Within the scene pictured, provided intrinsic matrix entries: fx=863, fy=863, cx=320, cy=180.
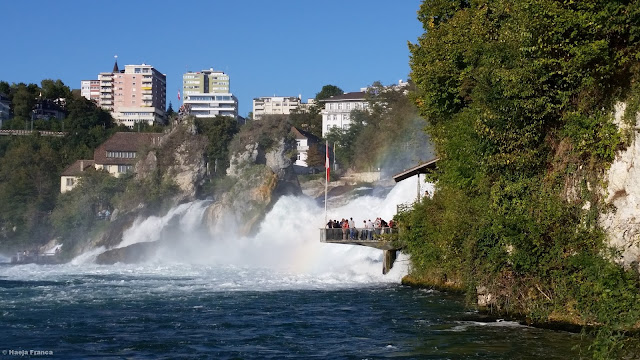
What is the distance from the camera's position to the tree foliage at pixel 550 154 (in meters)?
22.7

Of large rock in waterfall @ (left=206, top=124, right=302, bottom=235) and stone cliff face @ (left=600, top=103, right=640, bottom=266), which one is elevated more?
large rock in waterfall @ (left=206, top=124, right=302, bottom=235)

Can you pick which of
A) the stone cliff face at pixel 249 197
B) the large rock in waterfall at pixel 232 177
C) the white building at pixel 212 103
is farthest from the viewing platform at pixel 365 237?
the white building at pixel 212 103

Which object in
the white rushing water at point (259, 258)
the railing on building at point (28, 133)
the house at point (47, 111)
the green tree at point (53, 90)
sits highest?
the green tree at point (53, 90)

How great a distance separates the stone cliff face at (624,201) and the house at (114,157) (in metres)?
79.8

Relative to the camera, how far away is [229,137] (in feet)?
316

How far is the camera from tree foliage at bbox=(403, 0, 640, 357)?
22.7 m

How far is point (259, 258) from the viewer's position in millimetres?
62625

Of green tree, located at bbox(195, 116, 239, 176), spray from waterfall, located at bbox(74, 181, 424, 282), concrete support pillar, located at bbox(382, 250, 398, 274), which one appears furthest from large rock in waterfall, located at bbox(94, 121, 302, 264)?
concrete support pillar, located at bbox(382, 250, 398, 274)

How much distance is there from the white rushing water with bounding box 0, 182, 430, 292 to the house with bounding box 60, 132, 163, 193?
23577 millimetres

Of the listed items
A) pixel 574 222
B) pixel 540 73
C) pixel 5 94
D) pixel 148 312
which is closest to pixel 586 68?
pixel 540 73

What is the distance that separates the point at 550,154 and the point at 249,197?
4943 centimetres

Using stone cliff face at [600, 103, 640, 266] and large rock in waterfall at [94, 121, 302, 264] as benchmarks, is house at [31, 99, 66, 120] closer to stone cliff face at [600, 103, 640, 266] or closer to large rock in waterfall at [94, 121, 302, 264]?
large rock in waterfall at [94, 121, 302, 264]

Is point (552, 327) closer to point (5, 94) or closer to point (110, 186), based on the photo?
point (110, 186)

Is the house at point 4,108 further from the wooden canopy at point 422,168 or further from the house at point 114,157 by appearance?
the wooden canopy at point 422,168
